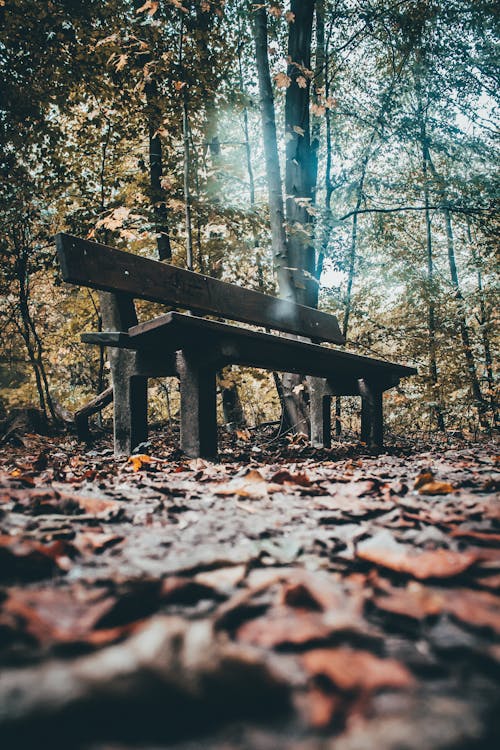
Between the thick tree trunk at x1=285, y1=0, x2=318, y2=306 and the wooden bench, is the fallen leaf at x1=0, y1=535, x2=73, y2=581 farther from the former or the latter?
the thick tree trunk at x1=285, y1=0, x2=318, y2=306

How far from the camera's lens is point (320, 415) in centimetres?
459

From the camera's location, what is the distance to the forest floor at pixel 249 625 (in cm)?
54

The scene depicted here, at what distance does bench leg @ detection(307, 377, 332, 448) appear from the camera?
457 centimetres

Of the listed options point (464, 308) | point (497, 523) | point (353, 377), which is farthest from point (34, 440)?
point (464, 308)

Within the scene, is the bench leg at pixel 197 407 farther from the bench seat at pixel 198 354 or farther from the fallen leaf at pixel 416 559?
the fallen leaf at pixel 416 559

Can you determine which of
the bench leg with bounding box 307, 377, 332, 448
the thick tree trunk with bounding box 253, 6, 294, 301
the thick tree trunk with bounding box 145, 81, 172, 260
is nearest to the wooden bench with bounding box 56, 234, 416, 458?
the bench leg with bounding box 307, 377, 332, 448

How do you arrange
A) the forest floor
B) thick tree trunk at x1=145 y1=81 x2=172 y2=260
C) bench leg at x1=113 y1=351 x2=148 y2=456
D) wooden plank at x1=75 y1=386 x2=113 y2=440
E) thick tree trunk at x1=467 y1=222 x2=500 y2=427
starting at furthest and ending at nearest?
thick tree trunk at x1=467 y1=222 x2=500 y2=427 → thick tree trunk at x1=145 y1=81 x2=172 y2=260 → wooden plank at x1=75 y1=386 x2=113 y2=440 → bench leg at x1=113 y1=351 x2=148 y2=456 → the forest floor

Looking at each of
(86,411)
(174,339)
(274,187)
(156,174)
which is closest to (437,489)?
(174,339)

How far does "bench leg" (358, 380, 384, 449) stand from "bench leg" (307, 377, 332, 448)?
40 cm

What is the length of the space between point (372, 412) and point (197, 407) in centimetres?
244

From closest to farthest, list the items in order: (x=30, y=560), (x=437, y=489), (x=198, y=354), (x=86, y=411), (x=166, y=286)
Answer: (x=30, y=560), (x=437, y=489), (x=198, y=354), (x=166, y=286), (x=86, y=411)

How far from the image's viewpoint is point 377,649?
726 millimetres

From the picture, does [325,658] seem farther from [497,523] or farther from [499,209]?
[499,209]

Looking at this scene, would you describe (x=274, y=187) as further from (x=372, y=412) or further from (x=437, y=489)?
(x=437, y=489)
